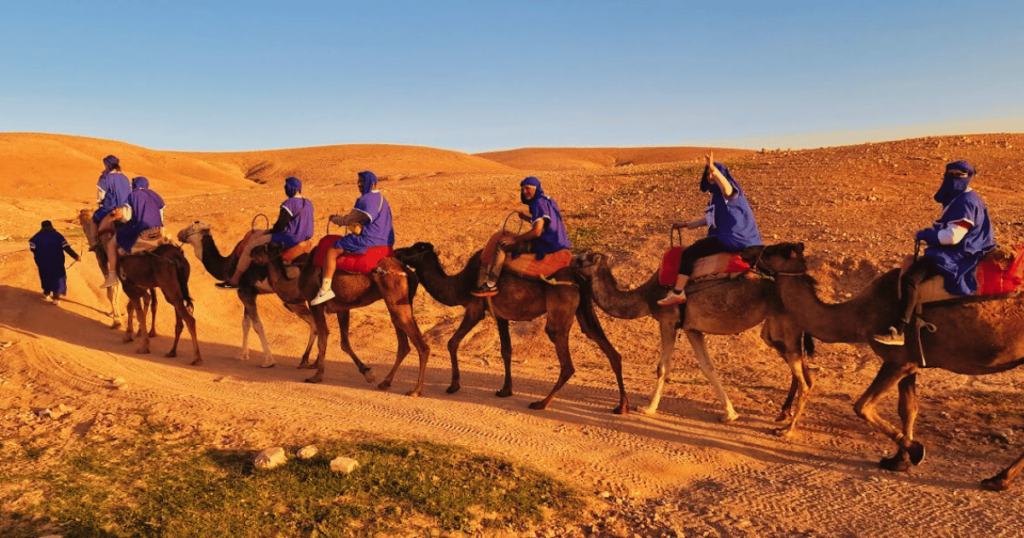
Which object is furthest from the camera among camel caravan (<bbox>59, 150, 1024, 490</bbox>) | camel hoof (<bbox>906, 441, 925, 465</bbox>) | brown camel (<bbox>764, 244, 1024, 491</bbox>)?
camel hoof (<bbox>906, 441, 925, 465</bbox>)

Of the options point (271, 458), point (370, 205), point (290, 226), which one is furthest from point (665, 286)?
point (290, 226)

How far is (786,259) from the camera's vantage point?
328 inches

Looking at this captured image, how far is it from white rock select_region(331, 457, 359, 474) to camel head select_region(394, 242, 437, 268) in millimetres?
4336

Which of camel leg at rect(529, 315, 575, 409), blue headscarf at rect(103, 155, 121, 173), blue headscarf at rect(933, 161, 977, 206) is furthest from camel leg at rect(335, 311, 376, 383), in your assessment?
blue headscarf at rect(933, 161, 977, 206)

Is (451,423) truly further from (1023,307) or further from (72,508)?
(1023,307)

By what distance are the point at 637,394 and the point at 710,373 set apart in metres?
1.46

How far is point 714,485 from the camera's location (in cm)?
718

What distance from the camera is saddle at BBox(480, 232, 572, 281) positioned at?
9828 millimetres

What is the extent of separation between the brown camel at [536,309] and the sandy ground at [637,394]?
454 millimetres

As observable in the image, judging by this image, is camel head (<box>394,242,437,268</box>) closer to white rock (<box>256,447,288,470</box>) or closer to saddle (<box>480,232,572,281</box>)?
→ saddle (<box>480,232,572,281</box>)

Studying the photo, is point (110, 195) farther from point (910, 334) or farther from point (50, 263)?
point (910, 334)

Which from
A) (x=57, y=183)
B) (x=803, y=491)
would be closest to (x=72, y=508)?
(x=803, y=491)

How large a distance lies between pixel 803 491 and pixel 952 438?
8.28ft

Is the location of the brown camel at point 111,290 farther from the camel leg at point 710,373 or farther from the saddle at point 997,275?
the saddle at point 997,275
